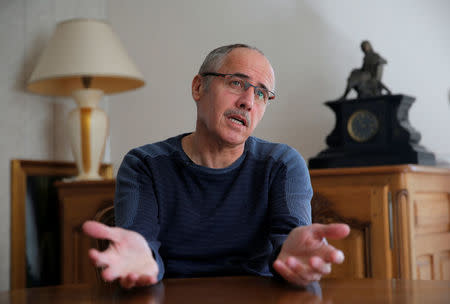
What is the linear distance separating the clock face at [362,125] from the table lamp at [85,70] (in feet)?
4.27

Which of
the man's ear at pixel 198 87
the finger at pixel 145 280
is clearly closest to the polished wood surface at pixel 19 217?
the man's ear at pixel 198 87

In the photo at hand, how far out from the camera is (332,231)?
105 centimetres

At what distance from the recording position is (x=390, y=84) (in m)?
2.64

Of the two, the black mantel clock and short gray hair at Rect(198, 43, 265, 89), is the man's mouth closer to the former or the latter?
short gray hair at Rect(198, 43, 265, 89)

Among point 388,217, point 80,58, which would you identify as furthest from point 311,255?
point 80,58

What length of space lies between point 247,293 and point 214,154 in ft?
2.14

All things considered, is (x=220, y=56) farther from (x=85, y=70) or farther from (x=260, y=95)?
(x=85, y=70)

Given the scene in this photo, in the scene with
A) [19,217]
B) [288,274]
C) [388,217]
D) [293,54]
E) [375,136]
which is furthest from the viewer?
[19,217]

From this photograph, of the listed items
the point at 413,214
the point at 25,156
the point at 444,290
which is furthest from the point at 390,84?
the point at 25,156

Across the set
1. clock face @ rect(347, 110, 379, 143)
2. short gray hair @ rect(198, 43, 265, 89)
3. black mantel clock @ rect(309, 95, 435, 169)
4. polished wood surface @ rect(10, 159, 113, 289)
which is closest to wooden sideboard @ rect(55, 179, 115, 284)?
polished wood surface @ rect(10, 159, 113, 289)

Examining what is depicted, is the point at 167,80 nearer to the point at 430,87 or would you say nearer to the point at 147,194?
the point at 430,87

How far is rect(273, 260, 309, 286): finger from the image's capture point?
3.60 ft

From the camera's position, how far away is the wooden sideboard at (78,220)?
112 inches

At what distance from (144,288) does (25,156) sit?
2.34 m
